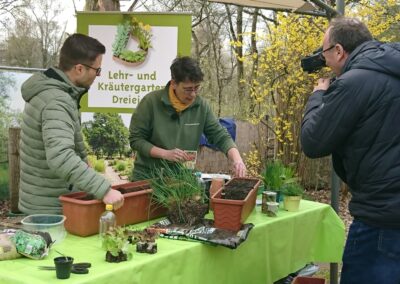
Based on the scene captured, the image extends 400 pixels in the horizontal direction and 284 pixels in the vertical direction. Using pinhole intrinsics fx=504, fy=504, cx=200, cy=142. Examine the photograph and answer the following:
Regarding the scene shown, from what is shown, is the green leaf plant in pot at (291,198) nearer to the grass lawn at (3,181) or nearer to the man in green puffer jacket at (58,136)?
the man in green puffer jacket at (58,136)

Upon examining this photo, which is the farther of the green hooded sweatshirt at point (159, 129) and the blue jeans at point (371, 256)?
the green hooded sweatshirt at point (159, 129)

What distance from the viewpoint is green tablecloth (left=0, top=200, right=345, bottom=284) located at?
5.45 ft

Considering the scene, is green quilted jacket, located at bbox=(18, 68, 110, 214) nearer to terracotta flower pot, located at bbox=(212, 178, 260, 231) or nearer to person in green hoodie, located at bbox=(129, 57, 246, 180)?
terracotta flower pot, located at bbox=(212, 178, 260, 231)

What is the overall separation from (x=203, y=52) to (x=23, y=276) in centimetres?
1510

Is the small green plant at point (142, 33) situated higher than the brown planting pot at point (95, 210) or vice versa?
the small green plant at point (142, 33)

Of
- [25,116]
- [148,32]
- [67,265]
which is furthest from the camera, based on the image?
[148,32]

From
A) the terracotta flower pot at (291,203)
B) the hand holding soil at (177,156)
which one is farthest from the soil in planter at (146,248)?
the terracotta flower pot at (291,203)

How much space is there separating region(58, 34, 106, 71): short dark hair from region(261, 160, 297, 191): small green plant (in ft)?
4.18

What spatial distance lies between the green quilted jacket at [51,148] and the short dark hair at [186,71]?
83 cm

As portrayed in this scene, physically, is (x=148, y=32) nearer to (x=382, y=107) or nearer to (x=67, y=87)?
(x=67, y=87)

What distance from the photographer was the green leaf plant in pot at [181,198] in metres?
2.25

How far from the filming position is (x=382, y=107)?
1986 millimetres

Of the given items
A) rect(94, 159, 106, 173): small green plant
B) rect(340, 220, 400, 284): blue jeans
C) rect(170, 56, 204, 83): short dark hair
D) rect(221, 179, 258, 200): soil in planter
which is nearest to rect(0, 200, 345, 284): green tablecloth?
rect(221, 179, 258, 200): soil in planter

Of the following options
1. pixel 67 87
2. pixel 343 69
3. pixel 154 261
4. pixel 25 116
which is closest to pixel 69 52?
pixel 67 87
